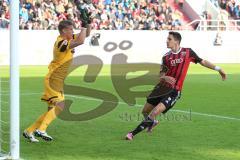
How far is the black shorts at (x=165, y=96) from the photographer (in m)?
10.1

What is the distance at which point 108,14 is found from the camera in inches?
1356

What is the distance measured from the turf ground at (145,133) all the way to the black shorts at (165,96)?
544 millimetres

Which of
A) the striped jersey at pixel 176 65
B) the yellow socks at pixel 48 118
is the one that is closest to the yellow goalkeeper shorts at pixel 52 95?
the yellow socks at pixel 48 118

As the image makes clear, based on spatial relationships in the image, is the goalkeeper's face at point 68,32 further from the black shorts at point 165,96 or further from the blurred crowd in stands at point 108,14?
the blurred crowd in stands at point 108,14

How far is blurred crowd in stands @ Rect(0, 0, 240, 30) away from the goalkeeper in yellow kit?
59.5 ft

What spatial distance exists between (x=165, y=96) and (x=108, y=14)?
24.6 metres

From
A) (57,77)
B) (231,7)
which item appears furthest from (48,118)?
(231,7)

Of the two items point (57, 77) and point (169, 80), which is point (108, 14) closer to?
point (169, 80)

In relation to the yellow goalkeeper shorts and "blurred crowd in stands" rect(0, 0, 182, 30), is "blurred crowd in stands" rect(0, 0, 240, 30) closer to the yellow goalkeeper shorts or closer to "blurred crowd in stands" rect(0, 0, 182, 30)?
"blurred crowd in stands" rect(0, 0, 182, 30)

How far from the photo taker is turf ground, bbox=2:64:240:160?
8617 millimetres

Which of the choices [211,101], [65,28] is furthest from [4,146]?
[211,101]

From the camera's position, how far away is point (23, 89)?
1834 centimetres

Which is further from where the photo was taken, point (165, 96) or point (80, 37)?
point (165, 96)

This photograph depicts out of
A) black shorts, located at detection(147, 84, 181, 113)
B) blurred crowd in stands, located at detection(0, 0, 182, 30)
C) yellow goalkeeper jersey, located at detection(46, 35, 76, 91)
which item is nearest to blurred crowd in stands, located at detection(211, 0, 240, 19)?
blurred crowd in stands, located at detection(0, 0, 182, 30)
